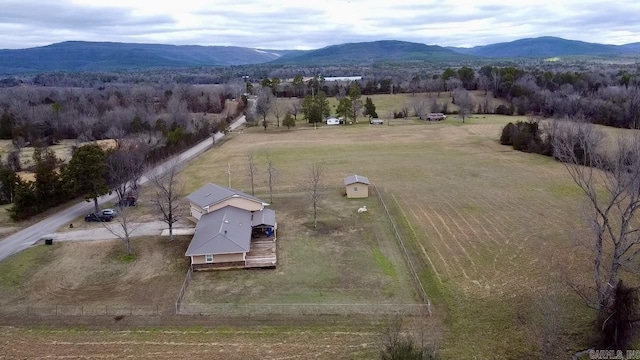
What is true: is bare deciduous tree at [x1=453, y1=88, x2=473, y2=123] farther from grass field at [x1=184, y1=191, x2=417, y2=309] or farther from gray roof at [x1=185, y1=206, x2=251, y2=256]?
gray roof at [x1=185, y1=206, x2=251, y2=256]

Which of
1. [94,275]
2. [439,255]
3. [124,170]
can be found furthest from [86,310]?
[124,170]

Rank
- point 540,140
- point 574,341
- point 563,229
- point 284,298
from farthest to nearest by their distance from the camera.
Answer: point 540,140
point 563,229
point 284,298
point 574,341

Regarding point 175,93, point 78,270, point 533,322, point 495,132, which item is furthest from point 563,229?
point 175,93

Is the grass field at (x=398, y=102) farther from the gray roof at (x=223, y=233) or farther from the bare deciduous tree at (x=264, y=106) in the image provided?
the gray roof at (x=223, y=233)

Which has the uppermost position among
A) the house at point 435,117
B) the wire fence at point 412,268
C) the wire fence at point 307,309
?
the house at point 435,117

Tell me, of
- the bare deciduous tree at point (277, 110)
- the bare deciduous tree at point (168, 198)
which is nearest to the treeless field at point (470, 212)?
the bare deciduous tree at point (168, 198)

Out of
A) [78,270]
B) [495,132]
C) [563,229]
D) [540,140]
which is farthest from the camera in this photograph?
[495,132]

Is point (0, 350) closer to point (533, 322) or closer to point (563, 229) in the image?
point (533, 322)

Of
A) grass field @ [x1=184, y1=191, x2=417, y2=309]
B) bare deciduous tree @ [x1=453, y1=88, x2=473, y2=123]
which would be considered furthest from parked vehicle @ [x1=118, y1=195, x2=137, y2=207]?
Answer: bare deciduous tree @ [x1=453, y1=88, x2=473, y2=123]
